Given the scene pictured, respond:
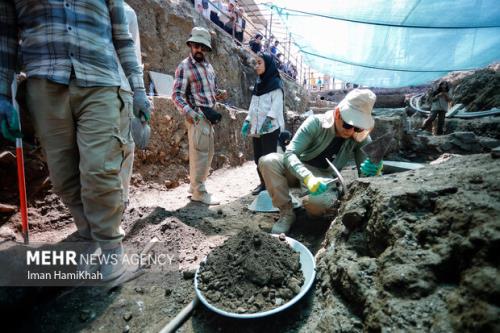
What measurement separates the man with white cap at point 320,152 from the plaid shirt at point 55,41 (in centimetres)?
147

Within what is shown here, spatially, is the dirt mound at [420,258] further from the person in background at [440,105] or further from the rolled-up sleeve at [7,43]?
the person in background at [440,105]

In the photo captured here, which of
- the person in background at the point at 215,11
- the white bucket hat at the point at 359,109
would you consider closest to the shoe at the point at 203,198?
the white bucket hat at the point at 359,109

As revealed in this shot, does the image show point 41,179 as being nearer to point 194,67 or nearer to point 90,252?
point 90,252

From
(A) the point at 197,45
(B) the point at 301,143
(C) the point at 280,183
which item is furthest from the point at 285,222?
(A) the point at 197,45

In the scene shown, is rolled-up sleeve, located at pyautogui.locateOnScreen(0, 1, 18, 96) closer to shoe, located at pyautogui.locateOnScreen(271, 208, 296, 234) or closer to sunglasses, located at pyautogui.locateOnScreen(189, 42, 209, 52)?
sunglasses, located at pyautogui.locateOnScreen(189, 42, 209, 52)

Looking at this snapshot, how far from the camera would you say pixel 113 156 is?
1591 millimetres

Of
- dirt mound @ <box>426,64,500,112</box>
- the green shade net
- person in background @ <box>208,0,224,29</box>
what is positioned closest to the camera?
the green shade net

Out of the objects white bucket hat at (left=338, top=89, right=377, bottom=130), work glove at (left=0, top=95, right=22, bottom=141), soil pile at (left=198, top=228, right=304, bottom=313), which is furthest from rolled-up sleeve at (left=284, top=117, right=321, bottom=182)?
work glove at (left=0, top=95, right=22, bottom=141)

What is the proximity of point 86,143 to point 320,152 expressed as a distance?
188 centimetres

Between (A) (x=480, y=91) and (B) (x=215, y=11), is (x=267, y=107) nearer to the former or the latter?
(A) (x=480, y=91)

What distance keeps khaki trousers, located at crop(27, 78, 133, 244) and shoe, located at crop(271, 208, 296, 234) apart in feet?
4.26

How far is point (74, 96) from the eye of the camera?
1515 mm

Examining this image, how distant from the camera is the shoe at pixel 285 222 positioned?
2.36 m

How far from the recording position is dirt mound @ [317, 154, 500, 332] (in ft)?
2.74
